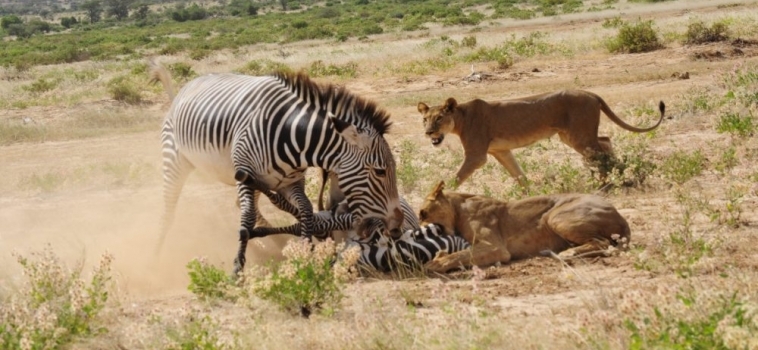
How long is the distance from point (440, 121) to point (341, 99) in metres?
3.91

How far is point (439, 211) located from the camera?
8.61m

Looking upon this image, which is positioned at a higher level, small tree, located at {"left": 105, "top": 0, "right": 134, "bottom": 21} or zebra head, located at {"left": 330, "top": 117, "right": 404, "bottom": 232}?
zebra head, located at {"left": 330, "top": 117, "right": 404, "bottom": 232}

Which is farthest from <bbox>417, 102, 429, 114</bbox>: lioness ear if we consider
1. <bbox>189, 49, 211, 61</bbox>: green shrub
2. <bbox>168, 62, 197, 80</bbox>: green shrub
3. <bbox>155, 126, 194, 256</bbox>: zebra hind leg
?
<bbox>189, 49, 211, 61</bbox>: green shrub

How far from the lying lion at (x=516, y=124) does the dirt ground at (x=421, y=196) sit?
0.47 meters

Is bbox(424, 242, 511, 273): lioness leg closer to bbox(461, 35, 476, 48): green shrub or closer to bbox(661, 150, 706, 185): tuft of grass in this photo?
bbox(661, 150, 706, 185): tuft of grass

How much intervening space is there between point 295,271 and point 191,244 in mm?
4218

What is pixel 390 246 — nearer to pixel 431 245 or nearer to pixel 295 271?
pixel 431 245

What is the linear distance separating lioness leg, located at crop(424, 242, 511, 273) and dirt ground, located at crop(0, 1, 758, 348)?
178mm

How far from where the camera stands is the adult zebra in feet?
26.6

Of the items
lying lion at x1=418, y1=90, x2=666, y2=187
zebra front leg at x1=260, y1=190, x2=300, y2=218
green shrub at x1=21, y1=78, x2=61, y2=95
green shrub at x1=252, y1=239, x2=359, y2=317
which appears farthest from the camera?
green shrub at x1=21, y1=78, x2=61, y2=95

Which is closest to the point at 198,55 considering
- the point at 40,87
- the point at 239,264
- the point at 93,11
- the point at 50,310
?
the point at 40,87

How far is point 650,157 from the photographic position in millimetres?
12227

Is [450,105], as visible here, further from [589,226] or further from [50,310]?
[50,310]

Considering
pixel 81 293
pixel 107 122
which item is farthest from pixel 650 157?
pixel 107 122
